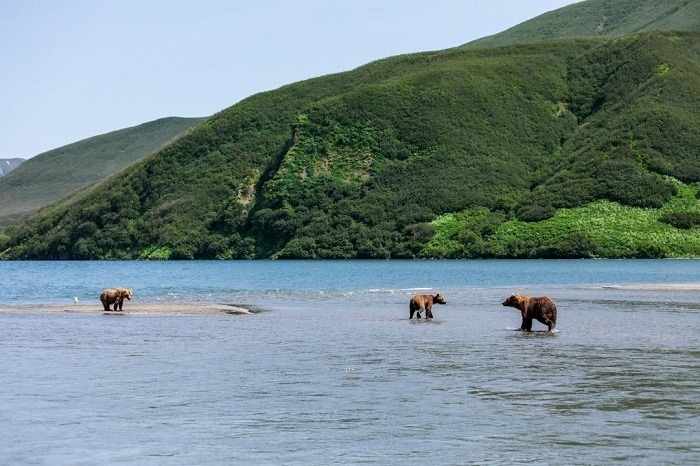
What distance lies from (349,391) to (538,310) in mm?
16188

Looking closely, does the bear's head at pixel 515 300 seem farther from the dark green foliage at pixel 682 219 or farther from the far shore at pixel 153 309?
the dark green foliage at pixel 682 219

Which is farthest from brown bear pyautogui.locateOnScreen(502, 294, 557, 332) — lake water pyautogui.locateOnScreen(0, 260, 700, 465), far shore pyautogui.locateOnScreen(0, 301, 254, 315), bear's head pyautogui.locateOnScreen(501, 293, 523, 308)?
far shore pyautogui.locateOnScreen(0, 301, 254, 315)

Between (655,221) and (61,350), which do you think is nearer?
(61,350)

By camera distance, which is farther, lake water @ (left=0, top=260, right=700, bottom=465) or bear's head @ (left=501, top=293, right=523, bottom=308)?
bear's head @ (left=501, top=293, right=523, bottom=308)

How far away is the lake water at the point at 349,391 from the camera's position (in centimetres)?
1644

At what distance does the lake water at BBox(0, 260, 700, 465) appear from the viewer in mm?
16438

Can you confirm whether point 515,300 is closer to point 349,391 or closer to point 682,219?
point 349,391

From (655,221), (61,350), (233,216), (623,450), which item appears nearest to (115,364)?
(61,350)

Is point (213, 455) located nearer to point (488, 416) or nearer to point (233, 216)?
point (488, 416)

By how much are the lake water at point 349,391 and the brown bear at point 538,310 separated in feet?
2.03

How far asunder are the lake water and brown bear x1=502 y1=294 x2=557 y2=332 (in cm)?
62

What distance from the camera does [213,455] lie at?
16141mm

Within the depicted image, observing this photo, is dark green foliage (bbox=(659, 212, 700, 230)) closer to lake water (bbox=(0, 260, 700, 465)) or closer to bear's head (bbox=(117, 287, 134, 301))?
lake water (bbox=(0, 260, 700, 465))

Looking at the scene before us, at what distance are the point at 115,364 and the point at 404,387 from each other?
28.6ft
